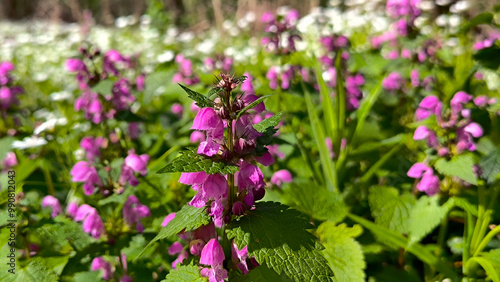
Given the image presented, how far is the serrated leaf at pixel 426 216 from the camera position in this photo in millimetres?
1552

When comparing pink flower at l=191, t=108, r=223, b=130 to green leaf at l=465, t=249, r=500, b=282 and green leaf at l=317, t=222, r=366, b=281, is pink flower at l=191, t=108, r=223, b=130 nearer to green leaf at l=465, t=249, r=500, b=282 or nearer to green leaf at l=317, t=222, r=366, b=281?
green leaf at l=317, t=222, r=366, b=281

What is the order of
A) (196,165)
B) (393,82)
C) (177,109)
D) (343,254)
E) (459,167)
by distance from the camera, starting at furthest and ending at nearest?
(177,109) < (393,82) < (459,167) < (343,254) < (196,165)

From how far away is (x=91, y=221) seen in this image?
1617 mm

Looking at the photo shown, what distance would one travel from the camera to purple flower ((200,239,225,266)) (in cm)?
101

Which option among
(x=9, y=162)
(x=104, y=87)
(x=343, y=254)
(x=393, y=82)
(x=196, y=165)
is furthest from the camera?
(x=393, y=82)

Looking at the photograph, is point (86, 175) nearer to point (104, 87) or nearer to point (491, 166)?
point (104, 87)

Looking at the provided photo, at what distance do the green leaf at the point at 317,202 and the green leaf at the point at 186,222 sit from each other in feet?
2.11

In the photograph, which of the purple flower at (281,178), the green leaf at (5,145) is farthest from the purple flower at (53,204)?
the purple flower at (281,178)

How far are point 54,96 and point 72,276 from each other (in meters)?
2.31

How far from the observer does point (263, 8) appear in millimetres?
7750

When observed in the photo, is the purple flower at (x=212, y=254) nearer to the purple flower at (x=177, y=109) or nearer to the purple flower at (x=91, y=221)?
the purple flower at (x=91, y=221)

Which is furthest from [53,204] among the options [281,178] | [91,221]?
[281,178]

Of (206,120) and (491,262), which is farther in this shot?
(491,262)

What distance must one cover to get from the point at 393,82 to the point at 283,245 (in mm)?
2568
